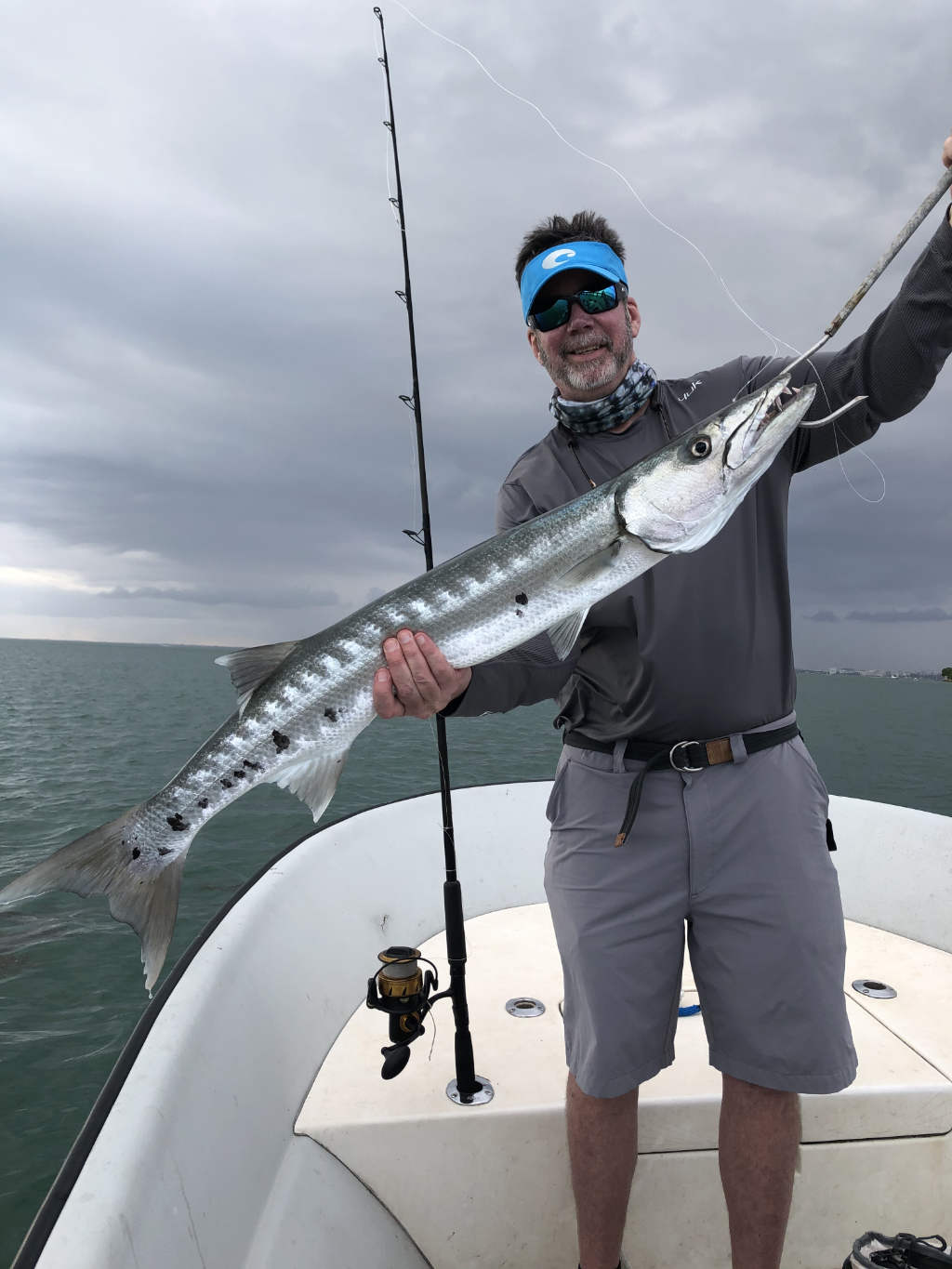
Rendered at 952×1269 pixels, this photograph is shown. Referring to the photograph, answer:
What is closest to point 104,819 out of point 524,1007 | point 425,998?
point 524,1007

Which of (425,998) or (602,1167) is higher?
(425,998)

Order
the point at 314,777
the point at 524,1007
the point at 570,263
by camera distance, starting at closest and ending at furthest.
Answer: the point at 314,777
the point at 570,263
the point at 524,1007

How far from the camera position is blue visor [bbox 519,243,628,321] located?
10.8 feet

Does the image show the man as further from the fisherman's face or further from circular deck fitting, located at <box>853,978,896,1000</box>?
circular deck fitting, located at <box>853,978,896,1000</box>

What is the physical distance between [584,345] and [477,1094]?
11.2 ft

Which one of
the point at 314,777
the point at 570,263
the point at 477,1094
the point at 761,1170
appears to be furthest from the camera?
the point at 477,1094

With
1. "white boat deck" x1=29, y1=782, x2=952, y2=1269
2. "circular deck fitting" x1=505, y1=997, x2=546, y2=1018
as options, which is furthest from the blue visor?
"circular deck fitting" x1=505, y1=997, x2=546, y2=1018

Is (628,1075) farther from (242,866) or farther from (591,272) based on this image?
(242,866)

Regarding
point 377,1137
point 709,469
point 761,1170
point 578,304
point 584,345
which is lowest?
point 377,1137

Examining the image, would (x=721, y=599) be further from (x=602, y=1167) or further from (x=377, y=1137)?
(x=377, y=1137)

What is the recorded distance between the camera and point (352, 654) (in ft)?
10.2

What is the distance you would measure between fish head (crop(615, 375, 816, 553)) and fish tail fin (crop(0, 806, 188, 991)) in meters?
2.24

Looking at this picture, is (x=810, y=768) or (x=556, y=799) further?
(x=556, y=799)

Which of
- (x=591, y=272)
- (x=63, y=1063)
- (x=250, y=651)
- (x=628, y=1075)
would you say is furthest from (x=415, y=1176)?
(x=63, y=1063)
